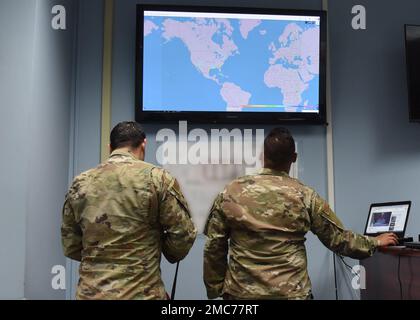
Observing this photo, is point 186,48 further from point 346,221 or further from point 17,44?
point 346,221

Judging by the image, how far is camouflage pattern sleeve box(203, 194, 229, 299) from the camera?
1944mm

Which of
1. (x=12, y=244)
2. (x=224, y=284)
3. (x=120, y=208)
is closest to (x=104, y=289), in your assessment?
(x=120, y=208)

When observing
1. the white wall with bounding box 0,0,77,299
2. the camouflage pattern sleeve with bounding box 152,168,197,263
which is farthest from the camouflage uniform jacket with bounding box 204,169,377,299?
the white wall with bounding box 0,0,77,299

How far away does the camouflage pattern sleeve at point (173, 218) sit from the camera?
1776mm

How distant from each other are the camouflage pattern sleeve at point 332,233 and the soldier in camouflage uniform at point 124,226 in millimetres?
505

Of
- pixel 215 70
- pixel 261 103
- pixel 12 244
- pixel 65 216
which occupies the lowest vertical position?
pixel 12 244

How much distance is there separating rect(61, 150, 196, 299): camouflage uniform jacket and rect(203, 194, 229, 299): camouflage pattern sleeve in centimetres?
15

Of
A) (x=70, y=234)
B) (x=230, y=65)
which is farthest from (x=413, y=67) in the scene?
(x=70, y=234)

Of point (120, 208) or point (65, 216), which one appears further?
point (65, 216)

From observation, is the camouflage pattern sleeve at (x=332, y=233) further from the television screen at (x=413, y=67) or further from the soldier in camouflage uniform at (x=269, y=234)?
the television screen at (x=413, y=67)

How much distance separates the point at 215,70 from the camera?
299cm

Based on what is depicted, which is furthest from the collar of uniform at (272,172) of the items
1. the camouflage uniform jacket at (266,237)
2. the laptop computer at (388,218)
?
the laptop computer at (388,218)
